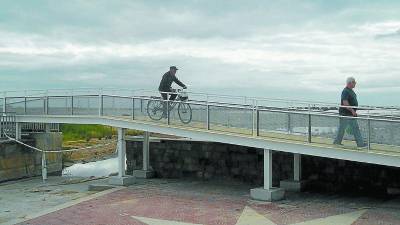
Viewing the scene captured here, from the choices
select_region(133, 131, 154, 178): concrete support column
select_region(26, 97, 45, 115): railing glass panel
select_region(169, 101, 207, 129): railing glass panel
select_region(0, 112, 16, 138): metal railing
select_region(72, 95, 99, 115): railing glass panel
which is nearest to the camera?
select_region(169, 101, 207, 129): railing glass panel

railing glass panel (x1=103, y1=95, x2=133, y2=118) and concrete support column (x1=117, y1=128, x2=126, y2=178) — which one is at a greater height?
railing glass panel (x1=103, y1=95, x2=133, y2=118)

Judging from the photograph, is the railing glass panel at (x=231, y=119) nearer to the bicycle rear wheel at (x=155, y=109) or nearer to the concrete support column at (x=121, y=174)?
the bicycle rear wheel at (x=155, y=109)

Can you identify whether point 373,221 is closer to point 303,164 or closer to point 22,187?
point 303,164

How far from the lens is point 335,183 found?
1767cm

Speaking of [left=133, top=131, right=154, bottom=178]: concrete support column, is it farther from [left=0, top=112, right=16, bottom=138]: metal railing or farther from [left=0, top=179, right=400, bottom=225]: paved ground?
[left=0, top=112, right=16, bottom=138]: metal railing

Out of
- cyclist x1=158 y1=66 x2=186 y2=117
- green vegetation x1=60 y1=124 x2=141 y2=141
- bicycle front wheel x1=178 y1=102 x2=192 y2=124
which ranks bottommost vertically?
green vegetation x1=60 y1=124 x2=141 y2=141

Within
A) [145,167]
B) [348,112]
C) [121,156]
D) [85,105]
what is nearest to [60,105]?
[85,105]

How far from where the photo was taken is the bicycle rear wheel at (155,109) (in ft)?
61.0

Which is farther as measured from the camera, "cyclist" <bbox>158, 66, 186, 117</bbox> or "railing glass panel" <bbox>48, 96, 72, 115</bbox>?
"railing glass panel" <bbox>48, 96, 72, 115</bbox>

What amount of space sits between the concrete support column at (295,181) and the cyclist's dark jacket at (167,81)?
492 centimetres

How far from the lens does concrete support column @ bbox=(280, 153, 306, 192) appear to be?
17188mm

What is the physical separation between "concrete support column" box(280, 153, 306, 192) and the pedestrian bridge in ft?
1.05

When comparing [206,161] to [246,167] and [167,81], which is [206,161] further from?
[167,81]

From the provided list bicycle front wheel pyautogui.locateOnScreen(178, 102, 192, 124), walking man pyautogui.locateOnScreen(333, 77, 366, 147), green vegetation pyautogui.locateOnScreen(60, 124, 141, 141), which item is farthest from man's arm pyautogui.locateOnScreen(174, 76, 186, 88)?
green vegetation pyautogui.locateOnScreen(60, 124, 141, 141)
